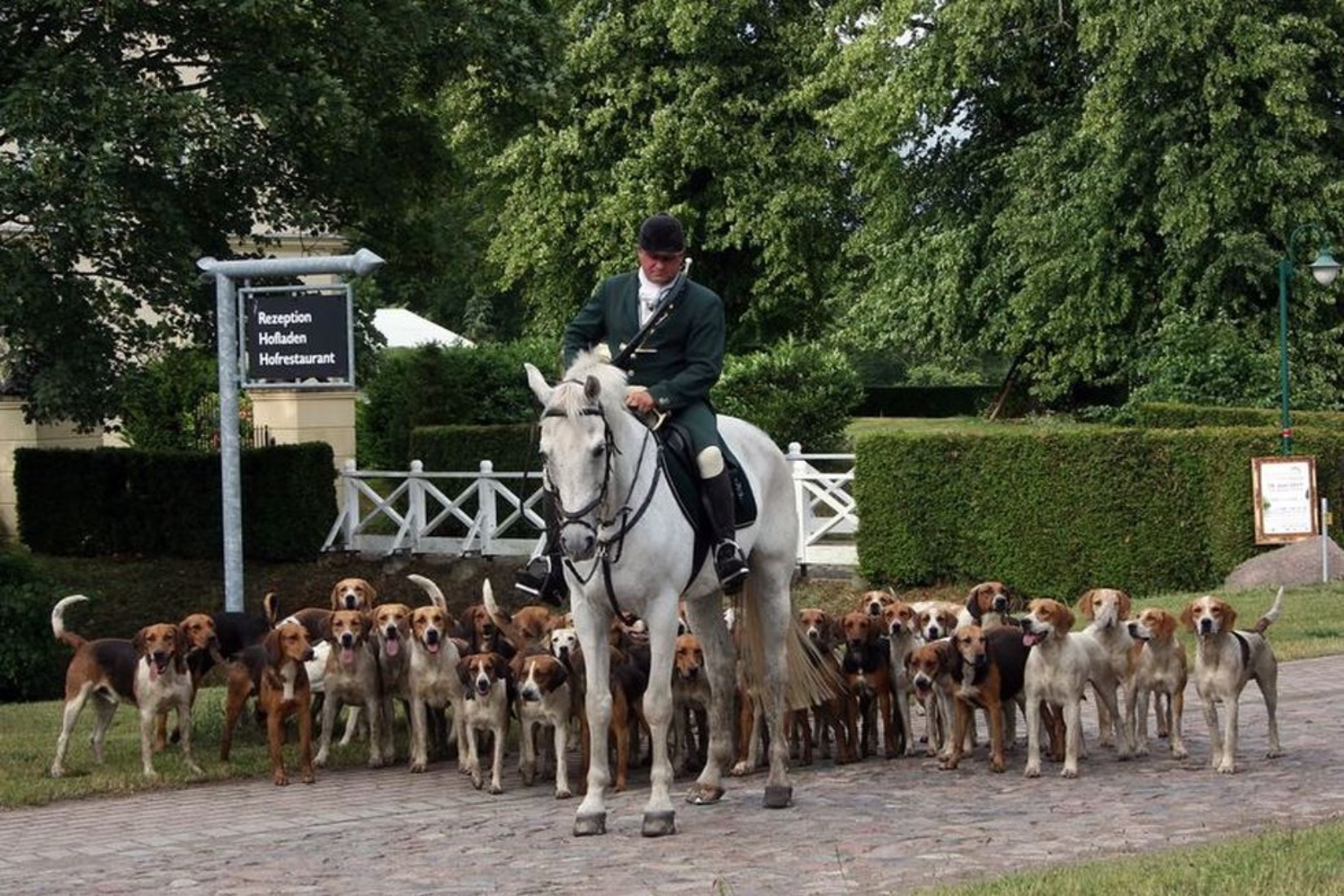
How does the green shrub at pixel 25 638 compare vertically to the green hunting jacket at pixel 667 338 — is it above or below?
below

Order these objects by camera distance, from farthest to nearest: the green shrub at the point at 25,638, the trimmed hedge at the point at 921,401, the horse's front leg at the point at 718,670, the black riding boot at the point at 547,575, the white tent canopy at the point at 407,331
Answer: the trimmed hedge at the point at 921,401 → the white tent canopy at the point at 407,331 → the green shrub at the point at 25,638 → the horse's front leg at the point at 718,670 → the black riding boot at the point at 547,575

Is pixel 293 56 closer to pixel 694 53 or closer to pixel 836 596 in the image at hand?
pixel 836 596

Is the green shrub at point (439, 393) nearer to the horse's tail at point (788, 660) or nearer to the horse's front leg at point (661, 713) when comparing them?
the horse's tail at point (788, 660)

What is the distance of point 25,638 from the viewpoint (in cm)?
2178

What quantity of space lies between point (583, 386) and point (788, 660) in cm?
292

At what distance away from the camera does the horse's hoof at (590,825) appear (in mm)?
11055

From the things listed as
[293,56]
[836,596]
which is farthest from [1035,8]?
[293,56]

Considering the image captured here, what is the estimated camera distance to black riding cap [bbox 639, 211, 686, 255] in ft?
39.5

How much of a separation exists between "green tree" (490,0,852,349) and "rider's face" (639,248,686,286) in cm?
3735

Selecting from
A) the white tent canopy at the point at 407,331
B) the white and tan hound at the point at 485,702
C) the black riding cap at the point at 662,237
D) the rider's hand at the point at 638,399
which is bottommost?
the white and tan hound at the point at 485,702

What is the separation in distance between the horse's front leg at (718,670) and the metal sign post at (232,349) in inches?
172

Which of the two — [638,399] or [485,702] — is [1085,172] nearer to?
[485,702]

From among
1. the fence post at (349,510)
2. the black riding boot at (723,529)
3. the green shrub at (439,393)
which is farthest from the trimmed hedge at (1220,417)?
the black riding boot at (723,529)

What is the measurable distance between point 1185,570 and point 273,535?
14.1 meters
